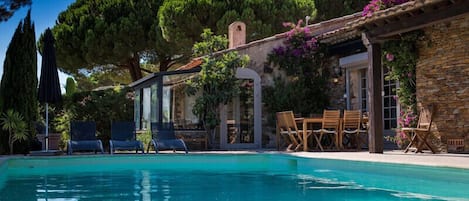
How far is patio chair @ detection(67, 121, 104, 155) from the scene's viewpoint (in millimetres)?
10977

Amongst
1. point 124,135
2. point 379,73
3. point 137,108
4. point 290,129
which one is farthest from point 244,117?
point 379,73

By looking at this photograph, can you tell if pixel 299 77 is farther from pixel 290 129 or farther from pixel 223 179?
pixel 223 179

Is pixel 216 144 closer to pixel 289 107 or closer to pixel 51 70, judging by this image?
pixel 289 107

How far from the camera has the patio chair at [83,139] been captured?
10977mm

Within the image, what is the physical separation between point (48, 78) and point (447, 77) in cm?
822

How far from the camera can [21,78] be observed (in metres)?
11.9

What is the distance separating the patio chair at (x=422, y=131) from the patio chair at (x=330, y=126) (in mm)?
1742

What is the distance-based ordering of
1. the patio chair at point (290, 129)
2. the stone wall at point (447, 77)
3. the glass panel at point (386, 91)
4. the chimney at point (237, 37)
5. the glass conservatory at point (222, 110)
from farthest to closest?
the chimney at point (237, 37), the glass conservatory at point (222, 110), the glass panel at point (386, 91), the patio chair at point (290, 129), the stone wall at point (447, 77)

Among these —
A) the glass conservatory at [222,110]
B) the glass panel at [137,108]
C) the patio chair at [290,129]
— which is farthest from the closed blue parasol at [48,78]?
the patio chair at [290,129]

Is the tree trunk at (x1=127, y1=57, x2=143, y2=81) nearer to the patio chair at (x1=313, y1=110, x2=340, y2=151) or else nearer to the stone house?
the stone house

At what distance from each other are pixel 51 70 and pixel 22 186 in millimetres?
5354

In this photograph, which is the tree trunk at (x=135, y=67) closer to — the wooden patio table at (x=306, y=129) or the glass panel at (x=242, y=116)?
the glass panel at (x=242, y=116)

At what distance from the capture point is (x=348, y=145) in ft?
40.4

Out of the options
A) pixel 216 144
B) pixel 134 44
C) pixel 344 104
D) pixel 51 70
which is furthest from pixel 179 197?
pixel 134 44
